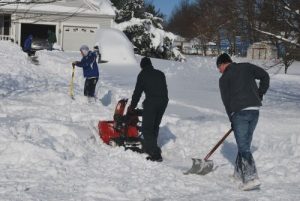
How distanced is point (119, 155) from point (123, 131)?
77cm

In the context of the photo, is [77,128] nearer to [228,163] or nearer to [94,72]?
[228,163]

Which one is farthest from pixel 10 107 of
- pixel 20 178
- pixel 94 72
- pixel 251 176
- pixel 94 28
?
pixel 94 28

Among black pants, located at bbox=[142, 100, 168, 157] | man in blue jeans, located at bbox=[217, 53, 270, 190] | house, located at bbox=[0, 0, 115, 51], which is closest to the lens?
man in blue jeans, located at bbox=[217, 53, 270, 190]

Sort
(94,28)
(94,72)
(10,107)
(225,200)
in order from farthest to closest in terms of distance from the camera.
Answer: (94,28) → (94,72) → (10,107) → (225,200)

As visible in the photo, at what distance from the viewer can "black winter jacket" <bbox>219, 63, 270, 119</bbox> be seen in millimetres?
7148

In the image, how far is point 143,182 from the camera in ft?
23.5

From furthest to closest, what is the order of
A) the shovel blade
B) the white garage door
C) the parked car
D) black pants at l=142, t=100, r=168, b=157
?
the white garage door, the parked car, black pants at l=142, t=100, r=168, b=157, the shovel blade

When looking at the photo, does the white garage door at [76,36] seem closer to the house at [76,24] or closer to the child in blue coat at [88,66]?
the house at [76,24]

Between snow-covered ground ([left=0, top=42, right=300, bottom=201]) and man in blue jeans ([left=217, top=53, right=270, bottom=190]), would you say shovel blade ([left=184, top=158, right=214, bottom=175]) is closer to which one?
snow-covered ground ([left=0, top=42, right=300, bottom=201])

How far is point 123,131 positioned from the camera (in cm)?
947

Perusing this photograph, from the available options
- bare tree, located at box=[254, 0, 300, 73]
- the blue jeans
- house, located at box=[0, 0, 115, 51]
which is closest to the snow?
house, located at box=[0, 0, 115, 51]

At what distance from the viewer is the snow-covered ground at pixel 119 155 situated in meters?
6.67

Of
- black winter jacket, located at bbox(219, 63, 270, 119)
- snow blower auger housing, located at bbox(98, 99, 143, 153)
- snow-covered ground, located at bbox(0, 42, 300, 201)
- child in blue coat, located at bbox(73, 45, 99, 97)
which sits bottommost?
snow-covered ground, located at bbox(0, 42, 300, 201)

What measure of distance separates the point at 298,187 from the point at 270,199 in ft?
3.24
